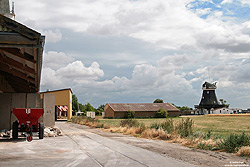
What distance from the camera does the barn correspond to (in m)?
84.4

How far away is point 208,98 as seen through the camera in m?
132

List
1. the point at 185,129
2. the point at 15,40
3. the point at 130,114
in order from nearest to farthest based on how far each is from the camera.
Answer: the point at 15,40 < the point at 185,129 < the point at 130,114

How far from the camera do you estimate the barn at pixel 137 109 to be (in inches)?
3322

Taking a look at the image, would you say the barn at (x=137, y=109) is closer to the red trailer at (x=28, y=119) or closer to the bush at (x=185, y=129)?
the bush at (x=185, y=129)

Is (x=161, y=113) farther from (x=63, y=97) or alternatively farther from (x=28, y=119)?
(x=28, y=119)

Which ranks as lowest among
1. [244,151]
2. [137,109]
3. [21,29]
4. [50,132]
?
[244,151]

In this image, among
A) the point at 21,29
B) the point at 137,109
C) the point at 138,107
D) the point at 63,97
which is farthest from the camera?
the point at 138,107

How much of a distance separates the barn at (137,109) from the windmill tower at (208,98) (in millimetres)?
42242

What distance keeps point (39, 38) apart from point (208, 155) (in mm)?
7889

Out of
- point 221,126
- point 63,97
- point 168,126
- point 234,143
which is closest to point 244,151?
point 234,143

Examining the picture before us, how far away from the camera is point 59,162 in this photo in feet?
31.0

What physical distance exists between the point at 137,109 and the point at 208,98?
55899 mm

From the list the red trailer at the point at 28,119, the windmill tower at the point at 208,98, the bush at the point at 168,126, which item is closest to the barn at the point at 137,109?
the windmill tower at the point at 208,98

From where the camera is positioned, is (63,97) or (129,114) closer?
(63,97)
